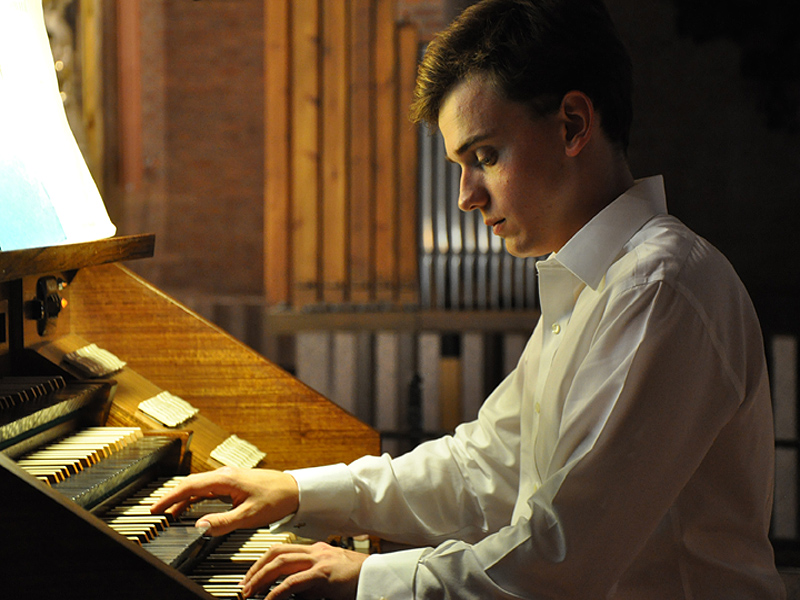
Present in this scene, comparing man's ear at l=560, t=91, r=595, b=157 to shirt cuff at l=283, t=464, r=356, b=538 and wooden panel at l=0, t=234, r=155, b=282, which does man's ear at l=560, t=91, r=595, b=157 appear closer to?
shirt cuff at l=283, t=464, r=356, b=538

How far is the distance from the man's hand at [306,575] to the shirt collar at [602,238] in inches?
23.4

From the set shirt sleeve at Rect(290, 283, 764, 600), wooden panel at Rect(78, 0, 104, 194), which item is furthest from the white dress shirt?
wooden panel at Rect(78, 0, 104, 194)

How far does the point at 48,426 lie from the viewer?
1491 millimetres

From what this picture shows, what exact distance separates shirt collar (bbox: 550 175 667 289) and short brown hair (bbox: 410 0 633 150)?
0.14 m

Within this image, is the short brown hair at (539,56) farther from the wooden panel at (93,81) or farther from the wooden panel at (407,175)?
the wooden panel at (93,81)

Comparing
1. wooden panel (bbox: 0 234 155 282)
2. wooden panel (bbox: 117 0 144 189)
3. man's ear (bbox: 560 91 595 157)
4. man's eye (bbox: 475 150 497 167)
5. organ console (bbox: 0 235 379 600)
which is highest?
wooden panel (bbox: 117 0 144 189)

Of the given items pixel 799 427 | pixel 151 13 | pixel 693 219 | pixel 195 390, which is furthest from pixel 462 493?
pixel 151 13

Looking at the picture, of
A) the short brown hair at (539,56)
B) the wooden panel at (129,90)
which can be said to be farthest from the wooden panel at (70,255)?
the wooden panel at (129,90)

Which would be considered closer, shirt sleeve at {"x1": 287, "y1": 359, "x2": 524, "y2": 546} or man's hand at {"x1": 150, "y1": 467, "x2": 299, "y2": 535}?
man's hand at {"x1": 150, "y1": 467, "x2": 299, "y2": 535}

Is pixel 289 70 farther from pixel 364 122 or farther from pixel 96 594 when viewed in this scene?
pixel 96 594

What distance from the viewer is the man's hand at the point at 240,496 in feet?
4.61

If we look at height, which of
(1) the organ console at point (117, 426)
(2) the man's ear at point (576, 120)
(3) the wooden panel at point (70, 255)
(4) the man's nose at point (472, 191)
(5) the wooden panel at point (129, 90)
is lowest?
(1) the organ console at point (117, 426)

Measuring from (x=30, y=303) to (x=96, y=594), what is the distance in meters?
0.87

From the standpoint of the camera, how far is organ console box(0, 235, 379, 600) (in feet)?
3.14
